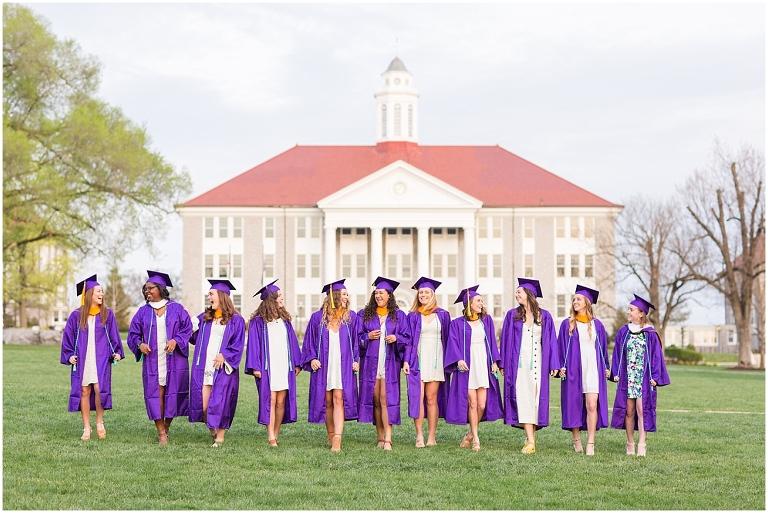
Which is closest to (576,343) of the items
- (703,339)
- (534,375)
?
(534,375)

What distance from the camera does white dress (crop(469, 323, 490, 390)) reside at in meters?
11.8

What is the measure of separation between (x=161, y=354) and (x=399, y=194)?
55256 mm

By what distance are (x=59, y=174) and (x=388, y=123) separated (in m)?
36.4

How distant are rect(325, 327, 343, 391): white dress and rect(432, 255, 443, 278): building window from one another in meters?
56.3

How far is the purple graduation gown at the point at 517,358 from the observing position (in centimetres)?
1145

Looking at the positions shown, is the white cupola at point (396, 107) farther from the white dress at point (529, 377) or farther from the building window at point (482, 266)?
the white dress at point (529, 377)

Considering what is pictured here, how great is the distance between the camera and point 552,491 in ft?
30.2

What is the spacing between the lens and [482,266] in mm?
68000

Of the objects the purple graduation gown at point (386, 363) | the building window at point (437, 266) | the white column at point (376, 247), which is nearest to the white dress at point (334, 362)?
the purple graduation gown at point (386, 363)

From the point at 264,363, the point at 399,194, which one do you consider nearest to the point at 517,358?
the point at 264,363

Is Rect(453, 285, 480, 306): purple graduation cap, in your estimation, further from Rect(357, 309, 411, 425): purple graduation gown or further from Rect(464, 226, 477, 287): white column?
Rect(464, 226, 477, 287): white column

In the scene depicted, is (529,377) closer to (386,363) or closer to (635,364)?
(635,364)

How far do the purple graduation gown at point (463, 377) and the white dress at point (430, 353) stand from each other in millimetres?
116

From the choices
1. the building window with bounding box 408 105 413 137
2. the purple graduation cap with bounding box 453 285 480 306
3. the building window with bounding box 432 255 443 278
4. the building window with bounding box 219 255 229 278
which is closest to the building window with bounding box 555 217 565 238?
the building window with bounding box 432 255 443 278
